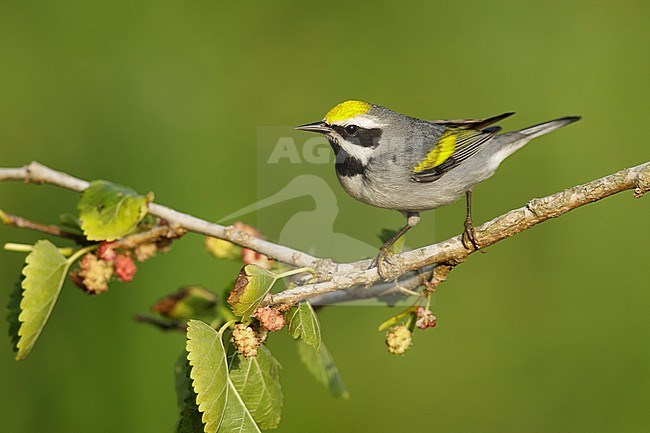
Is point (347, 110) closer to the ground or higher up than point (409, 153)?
higher up

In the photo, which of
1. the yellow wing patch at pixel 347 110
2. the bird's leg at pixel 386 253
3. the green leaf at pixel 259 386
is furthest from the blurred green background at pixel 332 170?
the green leaf at pixel 259 386

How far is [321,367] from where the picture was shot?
3.30m

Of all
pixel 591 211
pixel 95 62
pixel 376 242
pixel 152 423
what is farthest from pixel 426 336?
pixel 95 62

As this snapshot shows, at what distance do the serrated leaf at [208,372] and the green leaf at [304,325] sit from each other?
26 centimetres

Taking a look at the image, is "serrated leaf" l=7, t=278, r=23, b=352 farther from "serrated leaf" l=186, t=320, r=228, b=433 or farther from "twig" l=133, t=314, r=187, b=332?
"serrated leaf" l=186, t=320, r=228, b=433

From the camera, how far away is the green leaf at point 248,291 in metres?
2.28

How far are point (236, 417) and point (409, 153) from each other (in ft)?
5.50

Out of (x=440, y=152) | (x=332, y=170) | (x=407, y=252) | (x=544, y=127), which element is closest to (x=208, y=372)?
(x=407, y=252)

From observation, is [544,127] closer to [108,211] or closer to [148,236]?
[148,236]

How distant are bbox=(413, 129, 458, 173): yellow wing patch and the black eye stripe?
0.26 m

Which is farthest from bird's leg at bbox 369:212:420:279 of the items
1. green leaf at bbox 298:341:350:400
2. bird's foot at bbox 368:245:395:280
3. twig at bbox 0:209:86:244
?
twig at bbox 0:209:86:244

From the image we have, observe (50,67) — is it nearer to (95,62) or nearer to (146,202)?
(95,62)

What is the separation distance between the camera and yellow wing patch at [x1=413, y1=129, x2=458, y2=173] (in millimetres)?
3523

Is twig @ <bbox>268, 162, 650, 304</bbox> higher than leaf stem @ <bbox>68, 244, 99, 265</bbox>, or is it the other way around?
leaf stem @ <bbox>68, 244, 99, 265</bbox>
